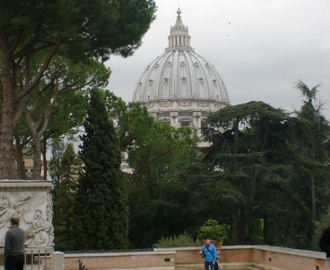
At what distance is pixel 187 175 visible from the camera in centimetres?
2384

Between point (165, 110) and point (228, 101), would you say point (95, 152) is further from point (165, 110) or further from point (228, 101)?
point (228, 101)

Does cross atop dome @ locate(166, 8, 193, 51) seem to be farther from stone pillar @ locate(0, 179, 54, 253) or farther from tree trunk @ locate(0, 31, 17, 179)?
stone pillar @ locate(0, 179, 54, 253)

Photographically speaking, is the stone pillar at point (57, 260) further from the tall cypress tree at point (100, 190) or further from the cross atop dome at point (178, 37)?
the cross atop dome at point (178, 37)

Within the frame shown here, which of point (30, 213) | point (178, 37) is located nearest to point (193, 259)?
point (30, 213)

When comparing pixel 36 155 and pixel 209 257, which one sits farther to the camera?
pixel 36 155

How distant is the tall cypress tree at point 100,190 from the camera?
779 inches

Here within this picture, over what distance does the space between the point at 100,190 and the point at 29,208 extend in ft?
28.9

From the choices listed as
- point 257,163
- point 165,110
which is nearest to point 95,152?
point 257,163

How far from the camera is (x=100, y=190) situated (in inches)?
795

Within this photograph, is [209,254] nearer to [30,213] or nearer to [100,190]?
[30,213]

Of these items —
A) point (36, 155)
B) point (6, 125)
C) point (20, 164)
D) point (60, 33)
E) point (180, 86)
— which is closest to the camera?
point (60, 33)

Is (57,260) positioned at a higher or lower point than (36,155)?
lower

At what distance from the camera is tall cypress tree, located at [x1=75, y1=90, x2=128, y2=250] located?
19797mm

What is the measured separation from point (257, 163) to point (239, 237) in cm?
297
